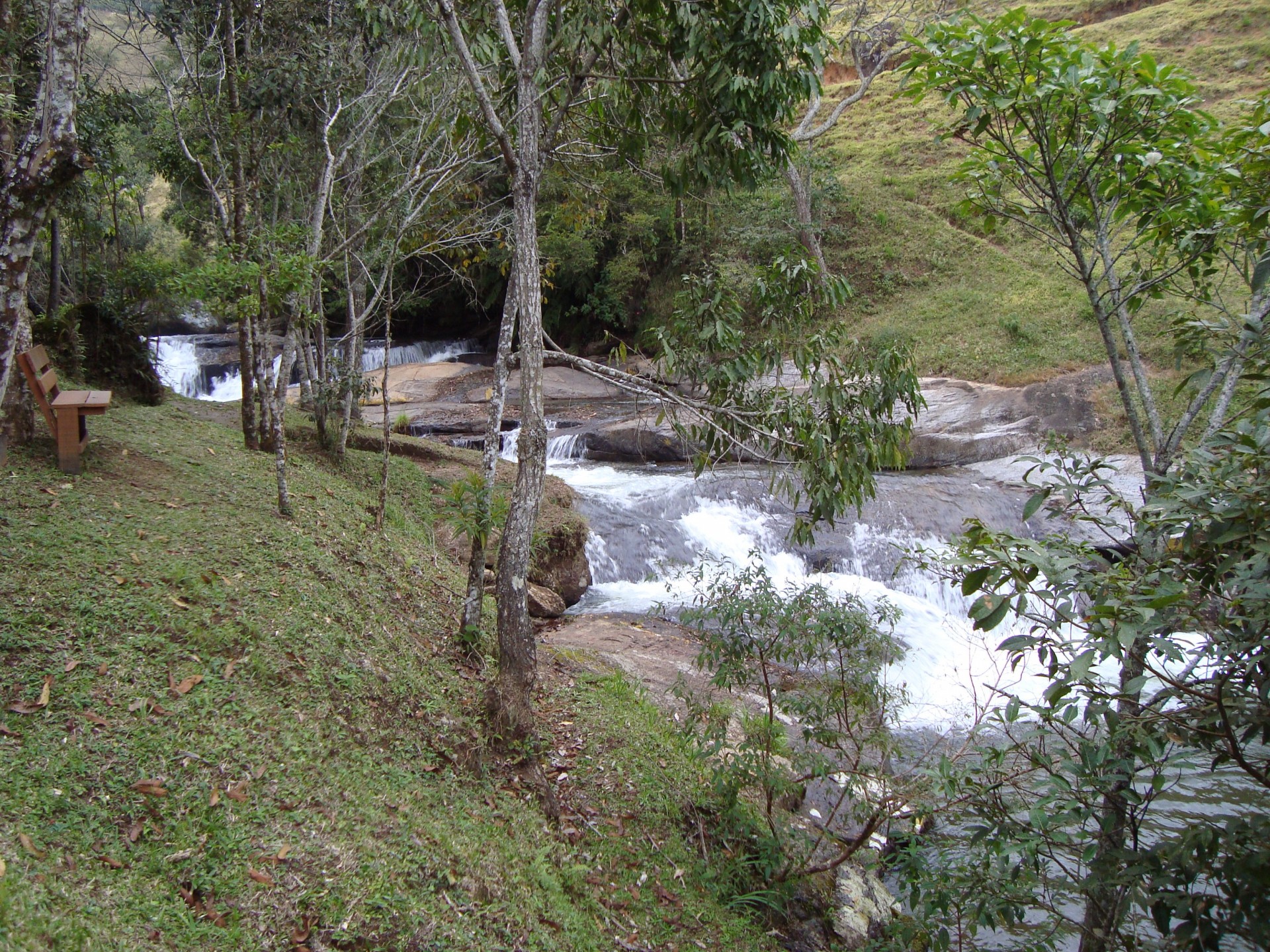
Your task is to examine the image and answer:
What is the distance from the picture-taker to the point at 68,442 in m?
6.38

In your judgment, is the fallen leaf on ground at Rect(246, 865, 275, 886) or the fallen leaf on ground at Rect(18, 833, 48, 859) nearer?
the fallen leaf on ground at Rect(18, 833, 48, 859)

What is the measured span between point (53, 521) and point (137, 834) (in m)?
2.96

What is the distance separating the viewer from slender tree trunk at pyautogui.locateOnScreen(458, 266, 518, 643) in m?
6.06

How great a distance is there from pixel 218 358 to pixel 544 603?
70.6 ft

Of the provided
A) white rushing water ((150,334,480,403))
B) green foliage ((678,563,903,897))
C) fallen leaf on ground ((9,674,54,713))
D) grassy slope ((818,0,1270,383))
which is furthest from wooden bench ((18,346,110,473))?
grassy slope ((818,0,1270,383))

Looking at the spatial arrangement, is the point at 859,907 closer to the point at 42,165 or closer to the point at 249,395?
the point at 42,165

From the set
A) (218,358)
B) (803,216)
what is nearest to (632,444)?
(803,216)

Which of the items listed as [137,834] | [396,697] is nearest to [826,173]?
[396,697]

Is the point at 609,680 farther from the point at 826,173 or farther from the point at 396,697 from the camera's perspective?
the point at 826,173

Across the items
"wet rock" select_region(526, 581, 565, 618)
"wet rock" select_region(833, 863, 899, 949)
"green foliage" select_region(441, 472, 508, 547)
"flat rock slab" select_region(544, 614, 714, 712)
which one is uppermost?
"green foliage" select_region(441, 472, 508, 547)

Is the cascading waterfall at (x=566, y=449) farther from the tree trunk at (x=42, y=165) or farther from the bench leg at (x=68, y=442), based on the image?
the tree trunk at (x=42, y=165)

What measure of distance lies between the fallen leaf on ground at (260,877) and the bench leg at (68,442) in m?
4.37

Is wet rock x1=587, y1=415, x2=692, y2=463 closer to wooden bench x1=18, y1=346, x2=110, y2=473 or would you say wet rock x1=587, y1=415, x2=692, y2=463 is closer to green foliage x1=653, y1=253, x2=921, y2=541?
green foliage x1=653, y1=253, x2=921, y2=541

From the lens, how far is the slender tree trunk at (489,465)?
6.06 m
